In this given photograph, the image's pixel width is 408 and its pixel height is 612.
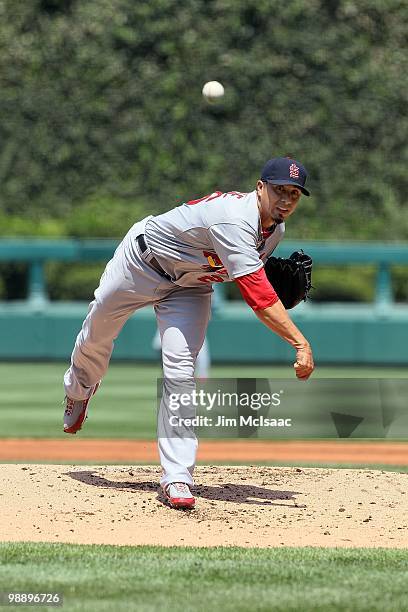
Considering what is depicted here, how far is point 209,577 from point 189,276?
1753 mm

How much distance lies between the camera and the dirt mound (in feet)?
17.7

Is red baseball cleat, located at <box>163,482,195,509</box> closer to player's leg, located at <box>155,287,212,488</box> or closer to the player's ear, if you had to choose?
player's leg, located at <box>155,287,212,488</box>

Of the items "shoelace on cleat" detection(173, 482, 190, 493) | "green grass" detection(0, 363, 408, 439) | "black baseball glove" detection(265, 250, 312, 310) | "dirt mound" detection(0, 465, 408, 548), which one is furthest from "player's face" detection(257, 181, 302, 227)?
"green grass" detection(0, 363, 408, 439)

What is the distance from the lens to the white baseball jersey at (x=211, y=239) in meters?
5.51

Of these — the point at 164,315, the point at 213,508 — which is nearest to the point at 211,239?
the point at 164,315

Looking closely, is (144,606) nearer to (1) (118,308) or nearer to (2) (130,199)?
(1) (118,308)

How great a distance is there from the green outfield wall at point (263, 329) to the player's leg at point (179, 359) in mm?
9735

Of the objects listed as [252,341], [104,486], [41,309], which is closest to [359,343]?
[252,341]

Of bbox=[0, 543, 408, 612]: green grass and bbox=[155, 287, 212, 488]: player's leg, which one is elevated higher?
bbox=[155, 287, 212, 488]: player's leg

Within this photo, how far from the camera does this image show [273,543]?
5.28 meters

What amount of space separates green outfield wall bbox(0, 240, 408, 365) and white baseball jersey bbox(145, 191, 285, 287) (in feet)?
32.4

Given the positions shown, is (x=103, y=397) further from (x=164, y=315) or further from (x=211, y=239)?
(x=211, y=239)

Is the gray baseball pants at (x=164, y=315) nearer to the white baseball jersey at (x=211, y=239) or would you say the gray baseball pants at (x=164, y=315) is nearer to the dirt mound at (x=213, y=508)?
the white baseball jersey at (x=211, y=239)

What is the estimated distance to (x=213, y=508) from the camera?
592cm
